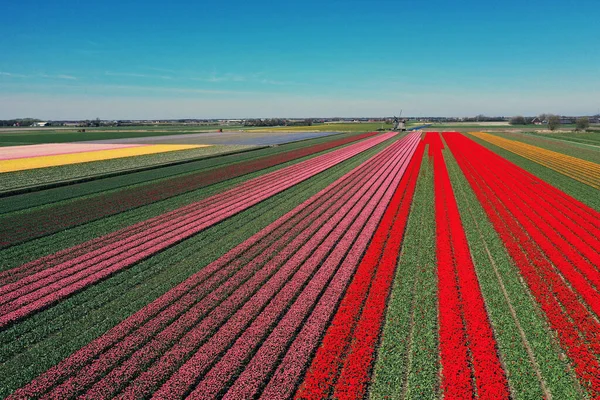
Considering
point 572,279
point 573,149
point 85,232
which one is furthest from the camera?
point 573,149

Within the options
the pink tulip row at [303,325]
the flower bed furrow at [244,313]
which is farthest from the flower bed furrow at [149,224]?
the pink tulip row at [303,325]

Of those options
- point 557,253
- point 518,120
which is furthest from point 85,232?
point 518,120

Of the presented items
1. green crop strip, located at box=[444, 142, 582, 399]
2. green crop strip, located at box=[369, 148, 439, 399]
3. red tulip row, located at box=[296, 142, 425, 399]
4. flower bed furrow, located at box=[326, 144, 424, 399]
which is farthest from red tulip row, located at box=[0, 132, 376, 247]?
green crop strip, located at box=[444, 142, 582, 399]

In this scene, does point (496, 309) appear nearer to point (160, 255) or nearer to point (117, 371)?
point (117, 371)

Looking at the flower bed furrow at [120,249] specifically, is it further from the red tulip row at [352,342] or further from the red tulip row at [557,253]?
the red tulip row at [557,253]

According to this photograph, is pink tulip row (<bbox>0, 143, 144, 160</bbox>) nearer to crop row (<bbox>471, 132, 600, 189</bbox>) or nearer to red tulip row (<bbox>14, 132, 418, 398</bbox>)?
red tulip row (<bbox>14, 132, 418, 398</bbox>)

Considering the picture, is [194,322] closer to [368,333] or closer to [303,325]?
[303,325]
